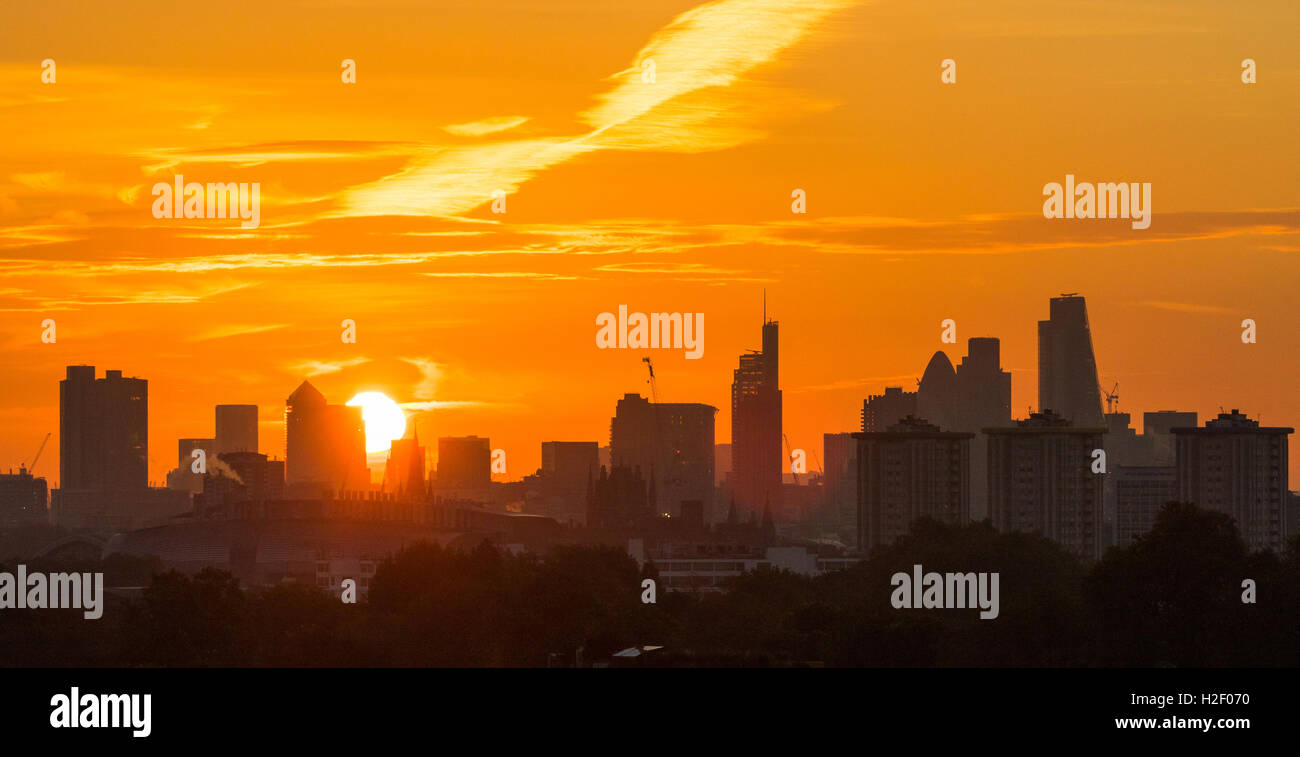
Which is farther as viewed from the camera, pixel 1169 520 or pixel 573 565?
pixel 573 565

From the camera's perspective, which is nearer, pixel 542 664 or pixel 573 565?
pixel 542 664
